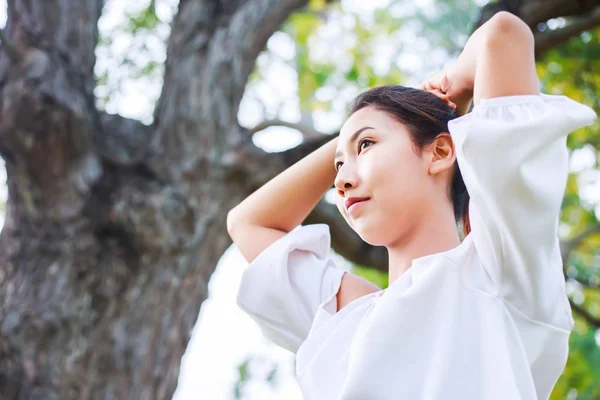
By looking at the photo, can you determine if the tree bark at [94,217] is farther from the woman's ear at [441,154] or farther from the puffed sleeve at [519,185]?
the puffed sleeve at [519,185]

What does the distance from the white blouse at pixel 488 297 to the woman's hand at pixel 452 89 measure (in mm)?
265

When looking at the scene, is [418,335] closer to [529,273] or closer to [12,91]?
[529,273]

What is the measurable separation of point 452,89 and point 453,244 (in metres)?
0.33

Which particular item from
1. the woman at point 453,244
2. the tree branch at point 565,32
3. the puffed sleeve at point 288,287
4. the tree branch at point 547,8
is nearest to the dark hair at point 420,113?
the woman at point 453,244

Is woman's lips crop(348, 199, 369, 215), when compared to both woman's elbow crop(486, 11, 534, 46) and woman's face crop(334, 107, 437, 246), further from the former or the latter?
woman's elbow crop(486, 11, 534, 46)

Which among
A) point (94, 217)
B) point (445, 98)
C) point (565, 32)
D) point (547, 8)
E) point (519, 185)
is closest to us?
point (519, 185)

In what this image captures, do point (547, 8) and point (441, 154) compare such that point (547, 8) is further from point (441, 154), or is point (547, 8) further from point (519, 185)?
point (519, 185)

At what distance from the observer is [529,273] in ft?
3.86

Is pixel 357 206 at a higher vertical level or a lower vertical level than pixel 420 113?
lower

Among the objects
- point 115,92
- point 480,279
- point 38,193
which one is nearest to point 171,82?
point 38,193

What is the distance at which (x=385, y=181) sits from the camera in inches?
53.4

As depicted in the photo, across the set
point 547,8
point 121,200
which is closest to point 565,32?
point 547,8

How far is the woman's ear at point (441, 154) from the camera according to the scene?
4.61 ft

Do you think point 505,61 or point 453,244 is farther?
point 453,244
